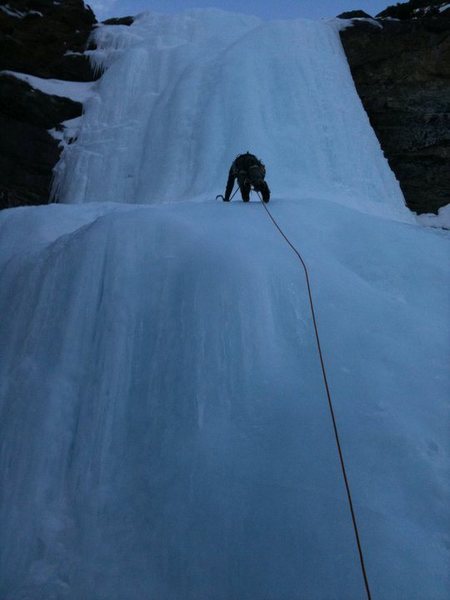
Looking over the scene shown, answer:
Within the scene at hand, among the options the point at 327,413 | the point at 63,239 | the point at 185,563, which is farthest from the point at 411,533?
the point at 63,239

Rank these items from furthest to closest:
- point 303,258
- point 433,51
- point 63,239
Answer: point 433,51 → point 63,239 → point 303,258

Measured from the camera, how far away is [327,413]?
2.38 meters

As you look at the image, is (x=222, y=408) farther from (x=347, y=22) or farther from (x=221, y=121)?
(x=347, y=22)

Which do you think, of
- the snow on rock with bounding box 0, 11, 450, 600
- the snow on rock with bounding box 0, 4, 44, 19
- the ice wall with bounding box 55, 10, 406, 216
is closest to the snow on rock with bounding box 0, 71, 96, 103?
the ice wall with bounding box 55, 10, 406, 216

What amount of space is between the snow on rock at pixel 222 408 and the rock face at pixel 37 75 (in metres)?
5.47

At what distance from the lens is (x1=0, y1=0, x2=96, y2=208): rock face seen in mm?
9125

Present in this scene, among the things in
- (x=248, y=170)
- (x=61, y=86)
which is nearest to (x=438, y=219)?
(x=248, y=170)

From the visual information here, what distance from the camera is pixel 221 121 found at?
8.00 meters

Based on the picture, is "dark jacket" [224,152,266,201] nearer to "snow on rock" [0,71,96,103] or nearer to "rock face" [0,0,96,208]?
"rock face" [0,0,96,208]

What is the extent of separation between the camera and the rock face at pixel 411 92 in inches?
341

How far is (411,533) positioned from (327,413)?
2.05 ft

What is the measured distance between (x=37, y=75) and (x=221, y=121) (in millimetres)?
5259

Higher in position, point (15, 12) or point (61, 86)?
point (15, 12)

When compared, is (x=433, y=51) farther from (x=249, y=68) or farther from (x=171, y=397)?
(x=171, y=397)
